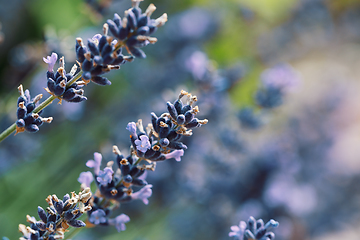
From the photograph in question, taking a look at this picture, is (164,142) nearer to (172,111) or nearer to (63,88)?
(172,111)

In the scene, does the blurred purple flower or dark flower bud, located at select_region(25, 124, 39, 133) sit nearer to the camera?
dark flower bud, located at select_region(25, 124, 39, 133)

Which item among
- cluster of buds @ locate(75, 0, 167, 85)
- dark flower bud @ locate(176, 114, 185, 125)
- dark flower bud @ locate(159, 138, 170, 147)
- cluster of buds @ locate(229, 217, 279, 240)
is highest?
cluster of buds @ locate(75, 0, 167, 85)

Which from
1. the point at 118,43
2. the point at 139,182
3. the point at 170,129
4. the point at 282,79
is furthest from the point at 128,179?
the point at 282,79

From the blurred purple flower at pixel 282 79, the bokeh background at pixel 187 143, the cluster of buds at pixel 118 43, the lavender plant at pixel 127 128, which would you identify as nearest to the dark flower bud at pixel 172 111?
the lavender plant at pixel 127 128

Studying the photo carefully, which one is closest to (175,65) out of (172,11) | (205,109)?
(205,109)

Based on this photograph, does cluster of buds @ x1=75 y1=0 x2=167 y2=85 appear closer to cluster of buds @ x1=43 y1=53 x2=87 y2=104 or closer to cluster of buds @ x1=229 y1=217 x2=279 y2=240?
cluster of buds @ x1=43 y1=53 x2=87 y2=104

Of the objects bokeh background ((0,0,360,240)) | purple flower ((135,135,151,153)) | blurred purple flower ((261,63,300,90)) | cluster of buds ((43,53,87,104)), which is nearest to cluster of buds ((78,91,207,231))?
Result: purple flower ((135,135,151,153))
